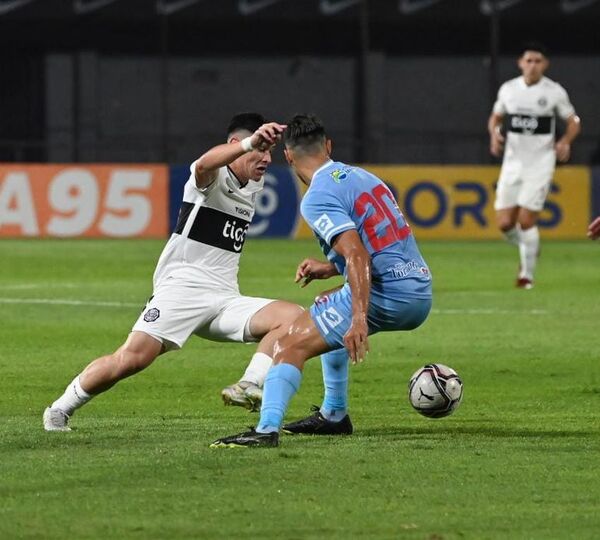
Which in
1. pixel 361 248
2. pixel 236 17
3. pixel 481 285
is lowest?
pixel 481 285

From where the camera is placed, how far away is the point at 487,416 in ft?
30.5

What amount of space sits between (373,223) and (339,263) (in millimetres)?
261

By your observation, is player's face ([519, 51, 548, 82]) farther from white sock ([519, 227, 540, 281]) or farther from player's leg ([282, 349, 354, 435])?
player's leg ([282, 349, 354, 435])

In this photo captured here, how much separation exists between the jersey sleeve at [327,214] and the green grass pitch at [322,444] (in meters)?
1.03

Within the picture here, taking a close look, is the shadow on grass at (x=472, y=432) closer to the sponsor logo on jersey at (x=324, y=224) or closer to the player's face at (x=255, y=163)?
the sponsor logo on jersey at (x=324, y=224)

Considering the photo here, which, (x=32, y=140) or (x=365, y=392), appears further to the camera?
(x=32, y=140)

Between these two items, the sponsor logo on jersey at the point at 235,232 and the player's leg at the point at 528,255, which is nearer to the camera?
the sponsor logo on jersey at the point at 235,232

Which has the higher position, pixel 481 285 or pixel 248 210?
pixel 248 210

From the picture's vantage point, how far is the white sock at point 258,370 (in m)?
8.59

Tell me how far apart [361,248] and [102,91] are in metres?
29.3

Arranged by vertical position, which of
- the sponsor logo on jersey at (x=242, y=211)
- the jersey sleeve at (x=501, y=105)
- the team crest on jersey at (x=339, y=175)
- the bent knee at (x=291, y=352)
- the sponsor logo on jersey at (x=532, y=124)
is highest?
the jersey sleeve at (x=501, y=105)

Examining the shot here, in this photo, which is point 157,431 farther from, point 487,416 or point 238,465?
point 487,416

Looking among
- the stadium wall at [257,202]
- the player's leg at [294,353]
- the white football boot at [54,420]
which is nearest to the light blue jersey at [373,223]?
the player's leg at [294,353]

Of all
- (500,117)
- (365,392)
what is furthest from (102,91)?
(365,392)
